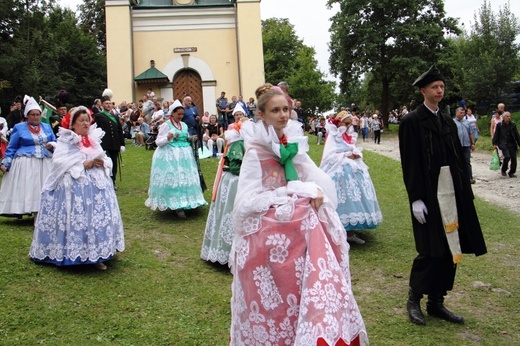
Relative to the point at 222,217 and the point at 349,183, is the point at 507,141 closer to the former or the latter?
the point at 349,183

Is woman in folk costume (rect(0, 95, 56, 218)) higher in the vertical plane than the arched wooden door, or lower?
lower

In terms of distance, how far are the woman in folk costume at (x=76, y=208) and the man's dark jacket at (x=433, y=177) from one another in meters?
3.54

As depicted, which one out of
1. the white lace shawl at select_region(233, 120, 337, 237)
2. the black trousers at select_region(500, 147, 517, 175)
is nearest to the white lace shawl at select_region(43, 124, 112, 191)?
the white lace shawl at select_region(233, 120, 337, 237)

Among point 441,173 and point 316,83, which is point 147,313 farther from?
point 316,83

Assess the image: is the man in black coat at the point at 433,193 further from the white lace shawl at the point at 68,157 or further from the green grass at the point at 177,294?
the white lace shawl at the point at 68,157

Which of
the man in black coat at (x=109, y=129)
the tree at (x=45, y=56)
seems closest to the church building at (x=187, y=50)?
the tree at (x=45, y=56)

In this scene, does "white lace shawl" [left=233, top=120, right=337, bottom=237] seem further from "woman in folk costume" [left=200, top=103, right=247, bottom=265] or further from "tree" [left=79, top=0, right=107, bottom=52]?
"tree" [left=79, top=0, right=107, bottom=52]

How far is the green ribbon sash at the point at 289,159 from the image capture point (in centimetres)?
372

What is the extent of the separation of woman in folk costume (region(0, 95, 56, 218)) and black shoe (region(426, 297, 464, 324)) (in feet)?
19.6

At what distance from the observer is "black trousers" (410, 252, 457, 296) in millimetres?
4812

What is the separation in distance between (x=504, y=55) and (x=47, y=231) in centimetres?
2806

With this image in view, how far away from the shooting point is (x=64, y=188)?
6.06 meters

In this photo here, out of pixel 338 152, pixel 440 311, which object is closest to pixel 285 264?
pixel 440 311

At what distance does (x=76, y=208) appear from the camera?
5992mm
